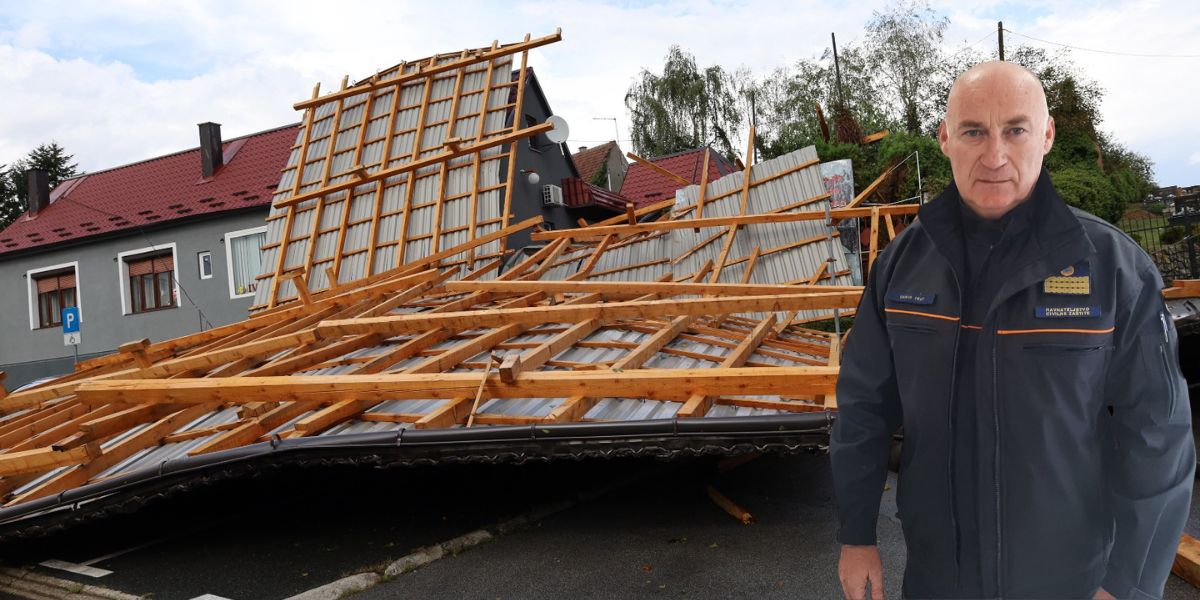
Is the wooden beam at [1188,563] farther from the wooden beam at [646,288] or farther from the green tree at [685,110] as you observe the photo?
the green tree at [685,110]

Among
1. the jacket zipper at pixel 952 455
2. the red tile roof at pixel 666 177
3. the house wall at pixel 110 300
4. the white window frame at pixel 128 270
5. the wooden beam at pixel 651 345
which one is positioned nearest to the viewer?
the jacket zipper at pixel 952 455

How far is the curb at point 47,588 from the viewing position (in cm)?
433

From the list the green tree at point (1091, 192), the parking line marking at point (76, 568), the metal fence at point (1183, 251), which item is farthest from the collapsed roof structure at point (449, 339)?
the green tree at point (1091, 192)

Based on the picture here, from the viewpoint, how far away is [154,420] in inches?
218

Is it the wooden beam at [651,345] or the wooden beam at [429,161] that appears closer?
the wooden beam at [651,345]

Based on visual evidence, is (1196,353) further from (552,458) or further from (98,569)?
(98,569)

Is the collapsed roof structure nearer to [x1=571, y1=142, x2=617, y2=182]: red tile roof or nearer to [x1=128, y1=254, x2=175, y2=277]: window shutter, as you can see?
[x1=128, y1=254, x2=175, y2=277]: window shutter

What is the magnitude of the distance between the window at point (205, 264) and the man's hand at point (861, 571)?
2012 centimetres

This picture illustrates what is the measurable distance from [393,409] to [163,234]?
1779cm

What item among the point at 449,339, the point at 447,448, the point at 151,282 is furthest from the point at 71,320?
the point at 447,448

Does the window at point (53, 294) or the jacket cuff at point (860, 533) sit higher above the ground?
the window at point (53, 294)

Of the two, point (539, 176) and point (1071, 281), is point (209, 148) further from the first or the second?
point (1071, 281)

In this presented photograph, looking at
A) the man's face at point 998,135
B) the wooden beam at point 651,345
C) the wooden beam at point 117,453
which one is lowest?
the wooden beam at point 117,453

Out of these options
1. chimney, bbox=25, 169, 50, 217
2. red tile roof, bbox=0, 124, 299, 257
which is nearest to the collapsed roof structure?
red tile roof, bbox=0, 124, 299, 257
